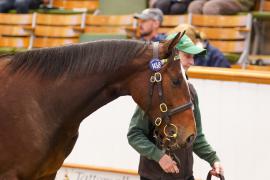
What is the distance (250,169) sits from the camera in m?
5.38

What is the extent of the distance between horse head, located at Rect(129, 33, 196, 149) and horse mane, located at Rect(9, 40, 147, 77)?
0.15 m

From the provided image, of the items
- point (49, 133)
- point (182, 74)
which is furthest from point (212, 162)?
point (49, 133)

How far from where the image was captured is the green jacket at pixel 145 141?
12.8 ft

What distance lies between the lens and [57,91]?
3.83 meters

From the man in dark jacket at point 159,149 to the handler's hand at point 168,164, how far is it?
0.07 ft

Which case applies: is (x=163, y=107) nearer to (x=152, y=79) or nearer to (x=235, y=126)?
(x=152, y=79)

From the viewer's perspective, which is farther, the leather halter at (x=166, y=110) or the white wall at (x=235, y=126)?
the white wall at (x=235, y=126)

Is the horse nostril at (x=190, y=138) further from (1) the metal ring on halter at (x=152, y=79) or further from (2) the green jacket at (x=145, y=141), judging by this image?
(1) the metal ring on halter at (x=152, y=79)

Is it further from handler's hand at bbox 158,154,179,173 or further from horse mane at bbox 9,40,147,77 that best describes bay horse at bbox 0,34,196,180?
handler's hand at bbox 158,154,179,173

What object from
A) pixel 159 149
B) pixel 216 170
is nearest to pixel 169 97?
pixel 159 149

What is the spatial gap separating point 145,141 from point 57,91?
610 millimetres

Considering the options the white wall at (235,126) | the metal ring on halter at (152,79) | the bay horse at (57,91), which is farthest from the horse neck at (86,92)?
the white wall at (235,126)

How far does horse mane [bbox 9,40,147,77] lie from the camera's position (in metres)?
3.75

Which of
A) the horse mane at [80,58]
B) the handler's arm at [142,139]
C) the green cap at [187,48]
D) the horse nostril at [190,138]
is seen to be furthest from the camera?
the green cap at [187,48]
